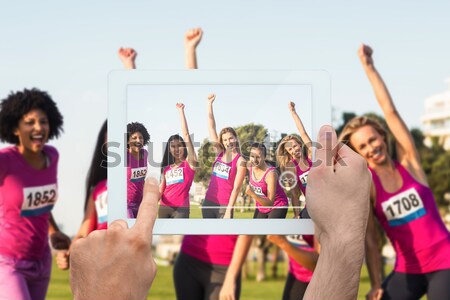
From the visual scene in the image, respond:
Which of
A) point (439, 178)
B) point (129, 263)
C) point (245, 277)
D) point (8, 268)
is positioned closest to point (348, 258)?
point (129, 263)

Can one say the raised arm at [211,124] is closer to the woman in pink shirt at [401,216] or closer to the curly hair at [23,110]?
the woman in pink shirt at [401,216]

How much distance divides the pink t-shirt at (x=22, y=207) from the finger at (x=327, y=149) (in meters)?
3.24

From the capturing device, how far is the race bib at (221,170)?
6.89 ft

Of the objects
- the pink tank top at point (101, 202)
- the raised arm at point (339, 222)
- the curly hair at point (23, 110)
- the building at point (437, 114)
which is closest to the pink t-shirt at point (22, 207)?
the pink tank top at point (101, 202)

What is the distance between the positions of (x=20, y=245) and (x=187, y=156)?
2510 millimetres

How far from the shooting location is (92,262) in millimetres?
1032

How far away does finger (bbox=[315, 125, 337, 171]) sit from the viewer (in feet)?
4.26

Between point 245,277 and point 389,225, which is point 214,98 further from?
point 245,277

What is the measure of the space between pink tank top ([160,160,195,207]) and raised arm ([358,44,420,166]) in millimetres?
2758

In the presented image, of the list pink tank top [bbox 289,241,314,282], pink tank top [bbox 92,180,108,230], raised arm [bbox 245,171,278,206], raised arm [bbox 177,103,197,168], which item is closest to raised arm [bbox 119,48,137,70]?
pink tank top [bbox 92,180,108,230]

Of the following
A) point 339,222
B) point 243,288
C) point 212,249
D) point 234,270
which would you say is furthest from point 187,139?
point 243,288

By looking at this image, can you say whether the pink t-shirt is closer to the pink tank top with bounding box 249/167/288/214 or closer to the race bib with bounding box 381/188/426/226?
the race bib with bounding box 381/188/426/226

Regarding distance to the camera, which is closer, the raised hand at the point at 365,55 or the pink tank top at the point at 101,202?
the pink tank top at the point at 101,202

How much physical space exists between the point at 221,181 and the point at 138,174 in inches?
11.5
